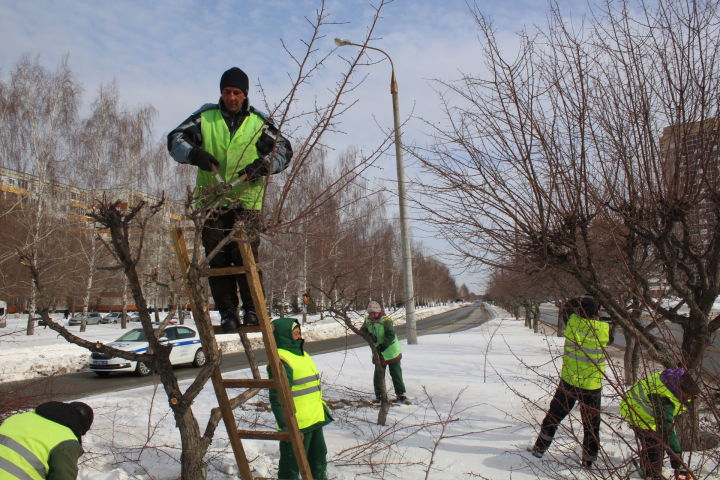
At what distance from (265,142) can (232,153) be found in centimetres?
19

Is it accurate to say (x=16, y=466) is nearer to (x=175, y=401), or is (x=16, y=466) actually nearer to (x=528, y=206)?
(x=175, y=401)

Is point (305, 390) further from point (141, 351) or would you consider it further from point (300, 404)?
point (141, 351)

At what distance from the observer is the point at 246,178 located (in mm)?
2729

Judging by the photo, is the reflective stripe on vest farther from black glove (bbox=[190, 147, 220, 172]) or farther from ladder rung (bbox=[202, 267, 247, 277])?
black glove (bbox=[190, 147, 220, 172])

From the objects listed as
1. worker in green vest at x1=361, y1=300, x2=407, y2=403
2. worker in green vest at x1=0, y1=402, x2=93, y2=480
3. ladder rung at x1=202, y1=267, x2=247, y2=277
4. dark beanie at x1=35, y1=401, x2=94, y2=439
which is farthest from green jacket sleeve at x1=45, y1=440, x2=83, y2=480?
worker in green vest at x1=361, y1=300, x2=407, y2=403

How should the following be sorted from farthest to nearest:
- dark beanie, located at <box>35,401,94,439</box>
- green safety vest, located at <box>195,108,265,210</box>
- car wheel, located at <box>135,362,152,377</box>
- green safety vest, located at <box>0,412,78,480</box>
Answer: car wheel, located at <box>135,362,152,377</box>
green safety vest, located at <box>195,108,265,210</box>
dark beanie, located at <box>35,401,94,439</box>
green safety vest, located at <box>0,412,78,480</box>

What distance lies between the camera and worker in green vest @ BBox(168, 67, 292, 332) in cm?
270

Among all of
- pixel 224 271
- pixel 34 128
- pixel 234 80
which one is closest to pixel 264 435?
pixel 224 271

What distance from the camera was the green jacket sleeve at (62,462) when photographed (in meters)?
2.42

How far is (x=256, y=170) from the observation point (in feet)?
8.92

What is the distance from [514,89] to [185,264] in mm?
2773

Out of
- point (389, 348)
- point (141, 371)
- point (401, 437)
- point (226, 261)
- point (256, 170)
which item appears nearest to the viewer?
point (256, 170)

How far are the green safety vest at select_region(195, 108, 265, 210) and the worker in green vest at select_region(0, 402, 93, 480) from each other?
1300mm

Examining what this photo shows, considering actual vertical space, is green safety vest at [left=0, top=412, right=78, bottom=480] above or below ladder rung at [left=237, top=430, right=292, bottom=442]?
above
